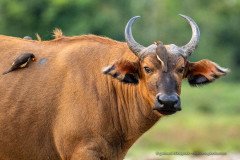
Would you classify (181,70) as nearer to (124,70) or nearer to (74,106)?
(124,70)

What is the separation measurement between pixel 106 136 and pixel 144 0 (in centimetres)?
4877

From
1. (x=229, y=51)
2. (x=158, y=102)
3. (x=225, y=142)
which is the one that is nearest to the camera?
(x=158, y=102)

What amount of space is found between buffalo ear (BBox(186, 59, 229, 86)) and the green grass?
34.2 ft

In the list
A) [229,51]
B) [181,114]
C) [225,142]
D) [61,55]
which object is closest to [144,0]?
[229,51]

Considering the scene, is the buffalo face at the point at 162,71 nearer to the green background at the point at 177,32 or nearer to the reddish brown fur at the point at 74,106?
the reddish brown fur at the point at 74,106

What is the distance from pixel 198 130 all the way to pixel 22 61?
60.8 ft

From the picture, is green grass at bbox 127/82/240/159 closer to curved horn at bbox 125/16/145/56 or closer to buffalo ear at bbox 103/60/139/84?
buffalo ear at bbox 103/60/139/84

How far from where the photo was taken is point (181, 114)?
3500cm

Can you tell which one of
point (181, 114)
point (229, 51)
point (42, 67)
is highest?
point (42, 67)

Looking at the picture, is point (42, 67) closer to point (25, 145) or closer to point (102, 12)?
point (25, 145)

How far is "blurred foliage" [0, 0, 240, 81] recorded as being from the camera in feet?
158

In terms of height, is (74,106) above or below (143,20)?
above

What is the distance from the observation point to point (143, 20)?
5856cm

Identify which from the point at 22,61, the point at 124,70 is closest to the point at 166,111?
the point at 124,70
